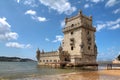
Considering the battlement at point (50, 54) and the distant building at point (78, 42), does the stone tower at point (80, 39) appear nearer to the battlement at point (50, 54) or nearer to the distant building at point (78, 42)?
the distant building at point (78, 42)

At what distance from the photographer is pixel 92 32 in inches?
2016

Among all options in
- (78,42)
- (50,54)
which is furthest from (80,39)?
(50,54)

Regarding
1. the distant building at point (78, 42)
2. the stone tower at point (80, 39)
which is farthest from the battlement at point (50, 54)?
the stone tower at point (80, 39)

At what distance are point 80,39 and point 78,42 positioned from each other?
1.20 metres

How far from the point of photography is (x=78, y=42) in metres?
47.5

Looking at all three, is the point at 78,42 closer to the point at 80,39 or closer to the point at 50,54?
the point at 80,39

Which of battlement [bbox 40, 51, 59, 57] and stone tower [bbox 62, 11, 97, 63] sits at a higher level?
stone tower [bbox 62, 11, 97, 63]

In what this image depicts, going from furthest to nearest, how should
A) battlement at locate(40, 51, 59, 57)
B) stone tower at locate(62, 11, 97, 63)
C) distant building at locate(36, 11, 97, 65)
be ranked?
battlement at locate(40, 51, 59, 57) < distant building at locate(36, 11, 97, 65) < stone tower at locate(62, 11, 97, 63)

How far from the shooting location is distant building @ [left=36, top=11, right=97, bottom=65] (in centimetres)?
4678

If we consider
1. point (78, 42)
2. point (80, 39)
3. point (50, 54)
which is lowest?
point (50, 54)

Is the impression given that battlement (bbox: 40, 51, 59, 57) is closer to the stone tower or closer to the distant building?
the distant building

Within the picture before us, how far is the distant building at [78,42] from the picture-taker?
46.8 m

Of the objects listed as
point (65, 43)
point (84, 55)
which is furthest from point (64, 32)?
point (84, 55)

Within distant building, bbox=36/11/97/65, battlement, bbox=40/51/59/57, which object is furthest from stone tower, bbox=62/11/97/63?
battlement, bbox=40/51/59/57
